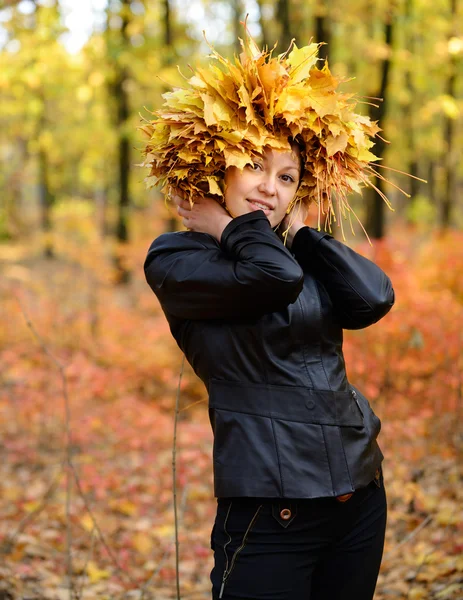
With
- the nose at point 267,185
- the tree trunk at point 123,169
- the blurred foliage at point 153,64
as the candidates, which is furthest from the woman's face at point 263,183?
the tree trunk at point 123,169

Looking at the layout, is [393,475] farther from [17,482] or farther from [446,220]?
[446,220]

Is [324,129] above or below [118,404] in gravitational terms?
above

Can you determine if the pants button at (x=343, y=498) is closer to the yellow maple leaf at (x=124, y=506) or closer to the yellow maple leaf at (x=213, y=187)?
the yellow maple leaf at (x=213, y=187)

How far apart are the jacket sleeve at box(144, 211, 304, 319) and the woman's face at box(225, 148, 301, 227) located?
0.26ft

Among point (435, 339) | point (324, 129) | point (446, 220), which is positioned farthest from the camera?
point (446, 220)

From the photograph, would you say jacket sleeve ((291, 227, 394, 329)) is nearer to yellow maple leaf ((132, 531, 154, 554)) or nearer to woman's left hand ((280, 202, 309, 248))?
woman's left hand ((280, 202, 309, 248))

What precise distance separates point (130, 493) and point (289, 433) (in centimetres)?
479

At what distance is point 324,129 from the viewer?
2.12 m

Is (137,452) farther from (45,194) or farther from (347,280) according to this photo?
(45,194)

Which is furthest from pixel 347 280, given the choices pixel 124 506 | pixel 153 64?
pixel 153 64

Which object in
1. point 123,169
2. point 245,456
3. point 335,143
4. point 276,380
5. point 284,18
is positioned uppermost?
point 284,18

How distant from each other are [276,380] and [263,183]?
2.10 ft

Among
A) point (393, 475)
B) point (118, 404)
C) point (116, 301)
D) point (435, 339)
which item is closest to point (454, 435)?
point (393, 475)

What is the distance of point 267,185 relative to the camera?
210cm
